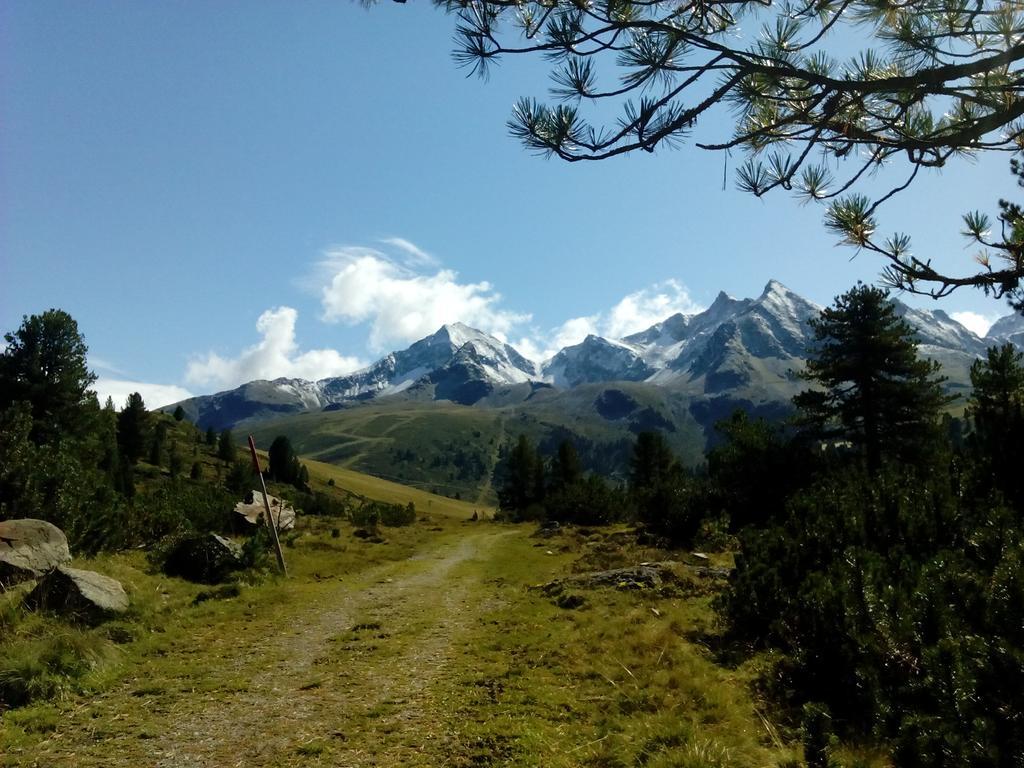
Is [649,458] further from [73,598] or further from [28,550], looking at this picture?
[73,598]

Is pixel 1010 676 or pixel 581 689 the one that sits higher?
→ pixel 1010 676

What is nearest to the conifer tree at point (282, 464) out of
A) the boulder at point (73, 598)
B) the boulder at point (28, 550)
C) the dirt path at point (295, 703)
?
the boulder at point (28, 550)

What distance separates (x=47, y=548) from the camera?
13125mm

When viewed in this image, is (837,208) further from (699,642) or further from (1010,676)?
(699,642)

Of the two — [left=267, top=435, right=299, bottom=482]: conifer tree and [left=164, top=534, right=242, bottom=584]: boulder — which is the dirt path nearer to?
[left=164, top=534, right=242, bottom=584]: boulder

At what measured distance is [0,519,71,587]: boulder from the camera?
1166 cm

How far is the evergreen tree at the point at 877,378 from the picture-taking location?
3128 centimetres

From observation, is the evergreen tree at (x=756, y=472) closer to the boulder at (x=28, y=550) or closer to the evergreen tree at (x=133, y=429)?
the boulder at (x=28, y=550)

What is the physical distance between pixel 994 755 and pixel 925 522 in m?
6.04

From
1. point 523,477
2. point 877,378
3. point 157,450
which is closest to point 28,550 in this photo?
point 877,378

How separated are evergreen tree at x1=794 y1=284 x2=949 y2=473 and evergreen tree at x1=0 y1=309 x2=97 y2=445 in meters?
53.2

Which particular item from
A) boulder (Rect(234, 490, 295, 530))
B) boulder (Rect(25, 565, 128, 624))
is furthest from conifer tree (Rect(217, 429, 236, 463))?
boulder (Rect(25, 565, 128, 624))

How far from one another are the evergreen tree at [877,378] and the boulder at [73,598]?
110 ft

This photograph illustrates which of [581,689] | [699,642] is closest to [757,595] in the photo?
[699,642]
